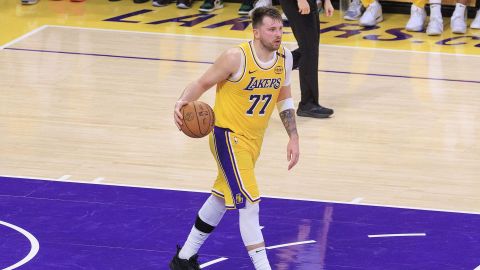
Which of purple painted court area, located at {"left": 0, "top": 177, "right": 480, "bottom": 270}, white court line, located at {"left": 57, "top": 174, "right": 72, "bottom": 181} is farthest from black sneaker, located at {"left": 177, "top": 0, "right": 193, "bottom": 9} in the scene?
purple painted court area, located at {"left": 0, "top": 177, "right": 480, "bottom": 270}

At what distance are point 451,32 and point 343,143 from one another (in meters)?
5.20

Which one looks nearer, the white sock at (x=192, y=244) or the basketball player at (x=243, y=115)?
the basketball player at (x=243, y=115)

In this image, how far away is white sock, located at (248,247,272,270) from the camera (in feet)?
20.3

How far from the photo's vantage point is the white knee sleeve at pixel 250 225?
6.20 m

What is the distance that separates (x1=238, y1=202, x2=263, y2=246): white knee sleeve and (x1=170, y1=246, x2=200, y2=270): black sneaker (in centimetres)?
45

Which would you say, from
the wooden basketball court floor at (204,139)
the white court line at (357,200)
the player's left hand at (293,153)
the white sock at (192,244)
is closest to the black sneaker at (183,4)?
the wooden basketball court floor at (204,139)

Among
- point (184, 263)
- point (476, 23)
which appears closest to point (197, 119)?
point (184, 263)

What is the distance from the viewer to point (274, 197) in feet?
26.5

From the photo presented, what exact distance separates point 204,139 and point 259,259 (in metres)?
3.55

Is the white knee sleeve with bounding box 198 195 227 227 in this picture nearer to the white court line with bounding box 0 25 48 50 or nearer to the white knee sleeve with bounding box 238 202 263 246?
the white knee sleeve with bounding box 238 202 263 246

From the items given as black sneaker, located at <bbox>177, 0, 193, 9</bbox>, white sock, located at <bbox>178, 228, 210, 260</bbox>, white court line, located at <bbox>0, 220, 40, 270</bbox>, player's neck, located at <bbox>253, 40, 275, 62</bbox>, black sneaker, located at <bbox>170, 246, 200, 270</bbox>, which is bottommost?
black sneaker, located at <bbox>177, 0, 193, 9</bbox>

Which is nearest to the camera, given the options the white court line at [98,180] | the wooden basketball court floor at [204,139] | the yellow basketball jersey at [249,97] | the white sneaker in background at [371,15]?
the yellow basketball jersey at [249,97]

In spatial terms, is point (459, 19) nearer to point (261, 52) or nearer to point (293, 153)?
point (293, 153)

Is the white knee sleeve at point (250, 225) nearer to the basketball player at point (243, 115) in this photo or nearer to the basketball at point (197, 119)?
the basketball player at point (243, 115)
